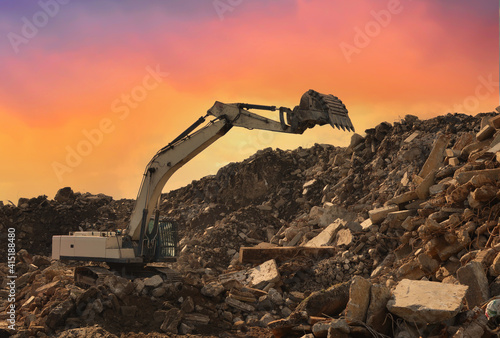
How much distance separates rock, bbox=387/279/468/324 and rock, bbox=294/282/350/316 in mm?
1089

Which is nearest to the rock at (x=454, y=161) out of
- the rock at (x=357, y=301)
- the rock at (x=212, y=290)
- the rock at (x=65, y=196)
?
the rock at (x=212, y=290)

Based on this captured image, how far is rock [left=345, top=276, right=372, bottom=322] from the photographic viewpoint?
6.63 m

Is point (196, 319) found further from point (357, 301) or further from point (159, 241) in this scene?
point (357, 301)

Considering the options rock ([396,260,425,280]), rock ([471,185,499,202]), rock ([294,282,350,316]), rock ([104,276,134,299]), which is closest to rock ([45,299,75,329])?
rock ([104,276,134,299])

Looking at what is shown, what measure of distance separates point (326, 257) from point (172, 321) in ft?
16.9

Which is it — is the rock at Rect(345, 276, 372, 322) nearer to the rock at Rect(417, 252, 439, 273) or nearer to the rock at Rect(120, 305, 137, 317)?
the rock at Rect(417, 252, 439, 273)

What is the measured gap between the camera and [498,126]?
12.5 metres

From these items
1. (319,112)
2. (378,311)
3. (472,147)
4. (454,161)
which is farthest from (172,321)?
(472,147)

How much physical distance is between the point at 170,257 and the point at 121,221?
1325 cm

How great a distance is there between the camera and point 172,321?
31.4ft

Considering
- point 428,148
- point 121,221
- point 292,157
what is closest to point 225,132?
point 428,148

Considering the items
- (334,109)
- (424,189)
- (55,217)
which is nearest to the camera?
(334,109)

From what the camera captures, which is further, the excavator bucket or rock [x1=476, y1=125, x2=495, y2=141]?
rock [x1=476, y1=125, x2=495, y2=141]

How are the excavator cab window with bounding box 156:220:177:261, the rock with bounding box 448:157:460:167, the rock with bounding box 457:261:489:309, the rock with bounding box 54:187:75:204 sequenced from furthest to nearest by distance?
the rock with bounding box 54:187:75:204, the rock with bounding box 448:157:460:167, the excavator cab window with bounding box 156:220:177:261, the rock with bounding box 457:261:489:309
